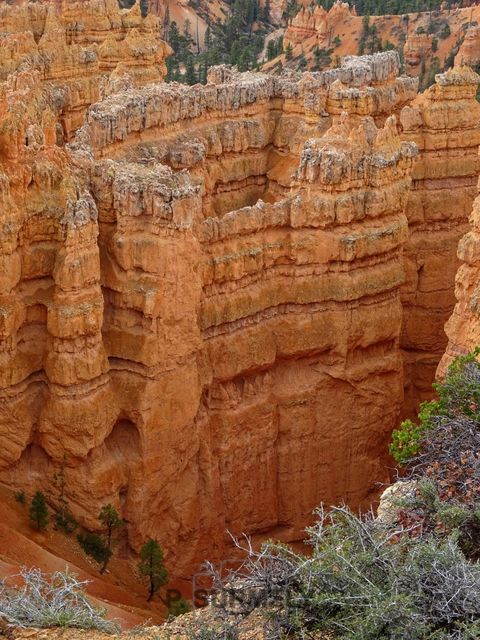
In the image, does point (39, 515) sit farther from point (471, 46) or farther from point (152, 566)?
point (471, 46)

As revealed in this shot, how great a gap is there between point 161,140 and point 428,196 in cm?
723

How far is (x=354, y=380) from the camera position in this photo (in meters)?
25.4

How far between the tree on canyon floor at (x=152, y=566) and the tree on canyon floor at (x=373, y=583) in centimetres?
767

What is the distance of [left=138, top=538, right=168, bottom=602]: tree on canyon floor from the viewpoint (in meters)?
20.8

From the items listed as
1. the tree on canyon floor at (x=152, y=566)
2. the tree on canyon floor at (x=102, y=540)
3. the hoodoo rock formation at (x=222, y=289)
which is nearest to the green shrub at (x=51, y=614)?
the tree on canyon floor at (x=152, y=566)

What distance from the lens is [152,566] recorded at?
68.3 ft

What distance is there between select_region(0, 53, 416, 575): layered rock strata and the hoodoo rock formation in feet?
0.14

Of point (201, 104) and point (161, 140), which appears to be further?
point (201, 104)

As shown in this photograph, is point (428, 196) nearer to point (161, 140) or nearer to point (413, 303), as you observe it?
point (413, 303)

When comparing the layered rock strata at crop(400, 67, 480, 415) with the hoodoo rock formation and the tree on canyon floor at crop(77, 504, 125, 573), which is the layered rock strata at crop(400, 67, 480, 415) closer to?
the hoodoo rock formation

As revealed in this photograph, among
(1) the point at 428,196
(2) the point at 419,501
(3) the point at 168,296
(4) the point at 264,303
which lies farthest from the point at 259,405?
(2) the point at 419,501

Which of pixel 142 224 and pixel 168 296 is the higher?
pixel 142 224

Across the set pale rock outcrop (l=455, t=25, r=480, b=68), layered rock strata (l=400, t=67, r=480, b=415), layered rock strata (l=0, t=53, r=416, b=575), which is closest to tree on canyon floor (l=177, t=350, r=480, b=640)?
layered rock strata (l=0, t=53, r=416, b=575)

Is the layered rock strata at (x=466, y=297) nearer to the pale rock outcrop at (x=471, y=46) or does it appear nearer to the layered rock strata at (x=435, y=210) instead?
the layered rock strata at (x=435, y=210)
